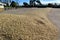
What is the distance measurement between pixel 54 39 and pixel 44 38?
2.46 feet

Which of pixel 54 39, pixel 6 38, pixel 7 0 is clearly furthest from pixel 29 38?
pixel 7 0

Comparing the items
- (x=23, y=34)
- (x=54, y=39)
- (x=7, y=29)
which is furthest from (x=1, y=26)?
(x=54, y=39)

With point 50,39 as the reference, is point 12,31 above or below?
above

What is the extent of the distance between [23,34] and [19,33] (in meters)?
0.28

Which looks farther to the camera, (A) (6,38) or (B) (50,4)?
(B) (50,4)

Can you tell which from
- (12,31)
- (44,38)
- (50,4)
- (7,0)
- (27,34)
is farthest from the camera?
(7,0)

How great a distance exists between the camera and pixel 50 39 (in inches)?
427

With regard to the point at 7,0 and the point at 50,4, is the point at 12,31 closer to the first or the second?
the point at 50,4

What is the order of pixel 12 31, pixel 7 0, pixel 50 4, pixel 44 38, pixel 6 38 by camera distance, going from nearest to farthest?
pixel 6 38
pixel 12 31
pixel 44 38
pixel 50 4
pixel 7 0

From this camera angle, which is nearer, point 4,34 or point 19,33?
point 4,34

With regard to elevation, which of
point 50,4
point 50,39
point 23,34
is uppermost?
point 23,34

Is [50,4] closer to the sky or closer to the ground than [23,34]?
closer to the ground

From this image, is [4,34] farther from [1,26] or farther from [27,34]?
[27,34]

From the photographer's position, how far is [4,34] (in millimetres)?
8188
